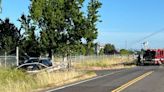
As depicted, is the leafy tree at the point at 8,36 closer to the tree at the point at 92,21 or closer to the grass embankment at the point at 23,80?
the tree at the point at 92,21

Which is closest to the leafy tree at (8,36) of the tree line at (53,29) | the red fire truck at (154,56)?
the tree line at (53,29)

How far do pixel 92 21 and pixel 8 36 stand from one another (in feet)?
32.7

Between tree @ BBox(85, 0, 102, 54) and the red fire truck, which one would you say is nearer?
tree @ BBox(85, 0, 102, 54)

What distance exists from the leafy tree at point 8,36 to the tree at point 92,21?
27.2 ft

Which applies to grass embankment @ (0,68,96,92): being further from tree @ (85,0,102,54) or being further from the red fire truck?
the red fire truck

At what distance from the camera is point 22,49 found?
54.0 m

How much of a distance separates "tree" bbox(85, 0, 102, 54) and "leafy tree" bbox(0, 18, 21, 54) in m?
8.29

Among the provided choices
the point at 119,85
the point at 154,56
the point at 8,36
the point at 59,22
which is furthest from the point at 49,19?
the point at 119,85

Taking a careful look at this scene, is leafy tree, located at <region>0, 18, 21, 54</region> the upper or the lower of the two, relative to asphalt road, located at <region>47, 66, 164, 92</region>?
upper

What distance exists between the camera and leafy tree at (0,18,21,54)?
51.8 metres

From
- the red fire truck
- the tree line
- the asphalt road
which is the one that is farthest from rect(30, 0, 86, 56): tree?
the asphalt road

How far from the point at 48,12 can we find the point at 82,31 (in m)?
4.45

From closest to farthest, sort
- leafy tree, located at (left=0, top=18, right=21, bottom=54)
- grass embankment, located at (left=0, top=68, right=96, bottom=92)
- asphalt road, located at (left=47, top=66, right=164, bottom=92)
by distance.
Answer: grass embankment, located at (left=0, top=68, right=96, bottom=92)
asphalt road, located at (left=47, top=66, right=164, bottom=92)
leafy tree, located at (left=0, top=18, right=21, bottom=54)

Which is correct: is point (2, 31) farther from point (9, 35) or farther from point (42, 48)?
point (42, 48)
